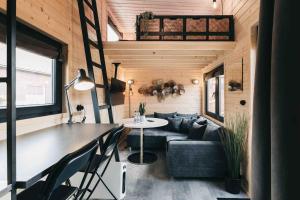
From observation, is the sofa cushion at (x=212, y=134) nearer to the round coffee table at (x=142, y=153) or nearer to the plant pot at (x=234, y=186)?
the plant pot at (x=234, y=186)

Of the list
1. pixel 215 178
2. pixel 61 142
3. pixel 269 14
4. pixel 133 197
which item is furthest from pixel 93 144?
pixel 215 178

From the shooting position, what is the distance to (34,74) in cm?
199

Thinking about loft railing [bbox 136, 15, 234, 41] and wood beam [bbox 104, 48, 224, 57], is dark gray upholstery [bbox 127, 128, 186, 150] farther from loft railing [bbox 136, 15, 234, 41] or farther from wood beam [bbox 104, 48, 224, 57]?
loft railing [bbox 136, 15, 234, 41]

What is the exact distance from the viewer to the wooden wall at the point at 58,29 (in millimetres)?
1648

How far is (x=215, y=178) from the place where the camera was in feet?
9.78

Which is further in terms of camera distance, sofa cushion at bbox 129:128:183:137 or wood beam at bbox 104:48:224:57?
sofa cushion at bbox 129:128:183:137

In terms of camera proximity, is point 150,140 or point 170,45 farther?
point 150,140

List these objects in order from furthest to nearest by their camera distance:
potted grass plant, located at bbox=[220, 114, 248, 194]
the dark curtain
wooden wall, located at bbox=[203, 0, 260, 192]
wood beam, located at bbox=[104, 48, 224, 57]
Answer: wood beam, located at bbox=[104, 48, 224, 57] → potted grass plant, located at bbox=[220, 114, 248, 194] → wooden wall, located at bbox=[203, 0, 260, 192] → the dark curtain

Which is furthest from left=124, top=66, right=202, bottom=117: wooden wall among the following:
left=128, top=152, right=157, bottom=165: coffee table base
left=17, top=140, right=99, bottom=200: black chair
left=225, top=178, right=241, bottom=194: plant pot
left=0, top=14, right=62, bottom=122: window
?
left=17, top=140, right=99, bottom=200: black chair

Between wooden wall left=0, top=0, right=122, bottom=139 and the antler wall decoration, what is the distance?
2.80 metres

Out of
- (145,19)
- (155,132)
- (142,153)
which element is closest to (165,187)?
(142,153)

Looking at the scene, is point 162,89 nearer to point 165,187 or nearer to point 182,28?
point 182,28

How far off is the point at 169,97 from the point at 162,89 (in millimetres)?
312

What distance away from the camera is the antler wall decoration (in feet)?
18.7
